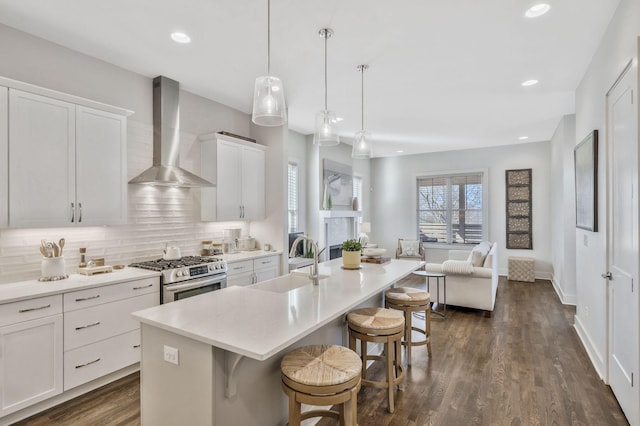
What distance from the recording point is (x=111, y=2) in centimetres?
238

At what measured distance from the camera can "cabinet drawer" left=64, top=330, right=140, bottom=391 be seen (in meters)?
2.56

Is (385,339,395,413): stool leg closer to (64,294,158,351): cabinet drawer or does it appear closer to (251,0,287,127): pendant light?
(251,0,287,127): pendant light

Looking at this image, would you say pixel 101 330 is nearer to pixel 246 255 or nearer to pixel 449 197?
pixel 246 255

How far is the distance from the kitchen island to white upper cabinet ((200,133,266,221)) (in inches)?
83.5

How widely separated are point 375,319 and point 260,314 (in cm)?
98

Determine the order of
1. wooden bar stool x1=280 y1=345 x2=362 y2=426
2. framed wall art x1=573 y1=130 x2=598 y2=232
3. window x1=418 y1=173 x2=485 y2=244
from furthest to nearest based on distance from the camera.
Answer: window x1=418 y1=173 x2=485 y2=244 < framed wall art x1=573 y1=130 x2=598 y2=232 < wooden bar stool x1=280 y1=345 x2=362 y2=426

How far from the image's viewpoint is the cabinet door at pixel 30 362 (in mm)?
2240

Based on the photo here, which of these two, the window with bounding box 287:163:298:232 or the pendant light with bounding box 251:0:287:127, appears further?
the window with bounding box 287:163:298:232

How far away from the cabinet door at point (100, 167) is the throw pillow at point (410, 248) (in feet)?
20.6

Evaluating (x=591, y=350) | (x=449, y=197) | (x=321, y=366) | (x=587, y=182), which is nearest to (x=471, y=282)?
(x=591, y=350)

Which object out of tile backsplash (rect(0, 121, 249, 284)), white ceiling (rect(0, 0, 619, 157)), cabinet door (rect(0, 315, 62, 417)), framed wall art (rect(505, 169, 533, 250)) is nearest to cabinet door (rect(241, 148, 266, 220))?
tile backsplash (rect(0, 121, 249, 284))

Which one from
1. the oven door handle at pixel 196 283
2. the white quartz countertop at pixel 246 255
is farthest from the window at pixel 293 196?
the oven door handle at pixel 196 283

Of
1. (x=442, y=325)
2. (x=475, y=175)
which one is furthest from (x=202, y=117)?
(x=475, y=175)

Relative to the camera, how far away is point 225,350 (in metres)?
1.62
